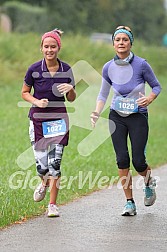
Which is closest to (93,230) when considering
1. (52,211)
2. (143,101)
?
(52,211)

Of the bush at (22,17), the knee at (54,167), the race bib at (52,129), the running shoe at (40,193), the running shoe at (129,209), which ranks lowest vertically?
the running shoe at (129,209)

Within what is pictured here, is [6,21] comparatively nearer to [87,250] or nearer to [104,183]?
[104,183]

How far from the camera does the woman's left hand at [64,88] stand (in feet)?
28.9

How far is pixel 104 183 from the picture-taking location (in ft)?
39.7

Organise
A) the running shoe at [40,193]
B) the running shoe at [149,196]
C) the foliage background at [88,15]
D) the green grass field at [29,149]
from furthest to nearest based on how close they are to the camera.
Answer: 1. the foliage background at [88,15]
2. the green grass field at [29,149]
3. the running shoe at [149,196]
4. the running shoe at [40,193]

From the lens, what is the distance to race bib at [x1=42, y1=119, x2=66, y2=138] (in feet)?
29.4

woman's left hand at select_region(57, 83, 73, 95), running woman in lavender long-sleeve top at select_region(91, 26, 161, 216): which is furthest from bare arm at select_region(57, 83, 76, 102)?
running woman in lavender long-sleeve top at select_region(91, 26, 161, 216)

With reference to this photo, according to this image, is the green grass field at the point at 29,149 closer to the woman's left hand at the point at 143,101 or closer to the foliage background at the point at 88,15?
the woman's left hand at the point at 143,101

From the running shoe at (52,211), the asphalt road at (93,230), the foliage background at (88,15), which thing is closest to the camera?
the asphalt road at (93,230)

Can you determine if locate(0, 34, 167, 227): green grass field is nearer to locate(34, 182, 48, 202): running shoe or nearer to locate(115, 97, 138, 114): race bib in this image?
locate(34, 182, 48, 202): running shoe

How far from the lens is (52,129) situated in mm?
8992

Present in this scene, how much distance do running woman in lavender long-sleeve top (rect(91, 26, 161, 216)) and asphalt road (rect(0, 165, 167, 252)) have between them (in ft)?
1.28

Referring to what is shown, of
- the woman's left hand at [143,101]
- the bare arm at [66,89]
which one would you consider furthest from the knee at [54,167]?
the woman's left hand at [143,101]

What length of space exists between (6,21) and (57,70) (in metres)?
31.8
